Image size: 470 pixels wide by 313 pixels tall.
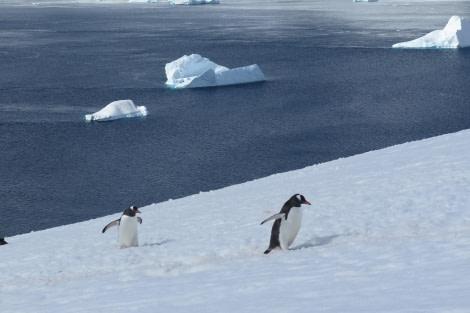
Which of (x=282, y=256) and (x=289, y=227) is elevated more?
(x=289, y=227)

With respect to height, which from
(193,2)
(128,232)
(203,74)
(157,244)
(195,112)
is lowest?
(157,244)

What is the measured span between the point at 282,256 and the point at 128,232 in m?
3.86

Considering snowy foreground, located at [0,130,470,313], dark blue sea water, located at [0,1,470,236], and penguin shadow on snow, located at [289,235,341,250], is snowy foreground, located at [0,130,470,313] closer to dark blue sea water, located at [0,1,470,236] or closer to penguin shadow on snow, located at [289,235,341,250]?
penguin shadow on snow, located at [289,235,341,250]

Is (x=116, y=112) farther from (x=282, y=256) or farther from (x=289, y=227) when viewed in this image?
(x=282, y=256)

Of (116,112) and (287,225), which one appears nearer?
(287,225)

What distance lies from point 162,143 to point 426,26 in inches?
3126

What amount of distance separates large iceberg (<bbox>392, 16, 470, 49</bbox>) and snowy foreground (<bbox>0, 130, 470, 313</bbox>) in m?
70.0

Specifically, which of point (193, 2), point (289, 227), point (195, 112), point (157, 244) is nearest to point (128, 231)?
point (157, 244)

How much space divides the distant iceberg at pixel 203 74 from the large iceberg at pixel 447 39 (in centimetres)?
2563

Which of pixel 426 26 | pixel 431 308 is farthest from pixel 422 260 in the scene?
pixel 426 26

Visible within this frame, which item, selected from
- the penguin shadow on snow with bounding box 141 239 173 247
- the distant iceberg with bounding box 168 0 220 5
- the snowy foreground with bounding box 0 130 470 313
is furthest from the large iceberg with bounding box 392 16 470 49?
the distant iceberg with bounding box 168 0 220 5

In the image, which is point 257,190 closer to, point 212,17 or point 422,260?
point 422,260

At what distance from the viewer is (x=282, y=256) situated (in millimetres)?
11906

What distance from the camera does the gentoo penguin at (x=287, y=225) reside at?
1214 cm
